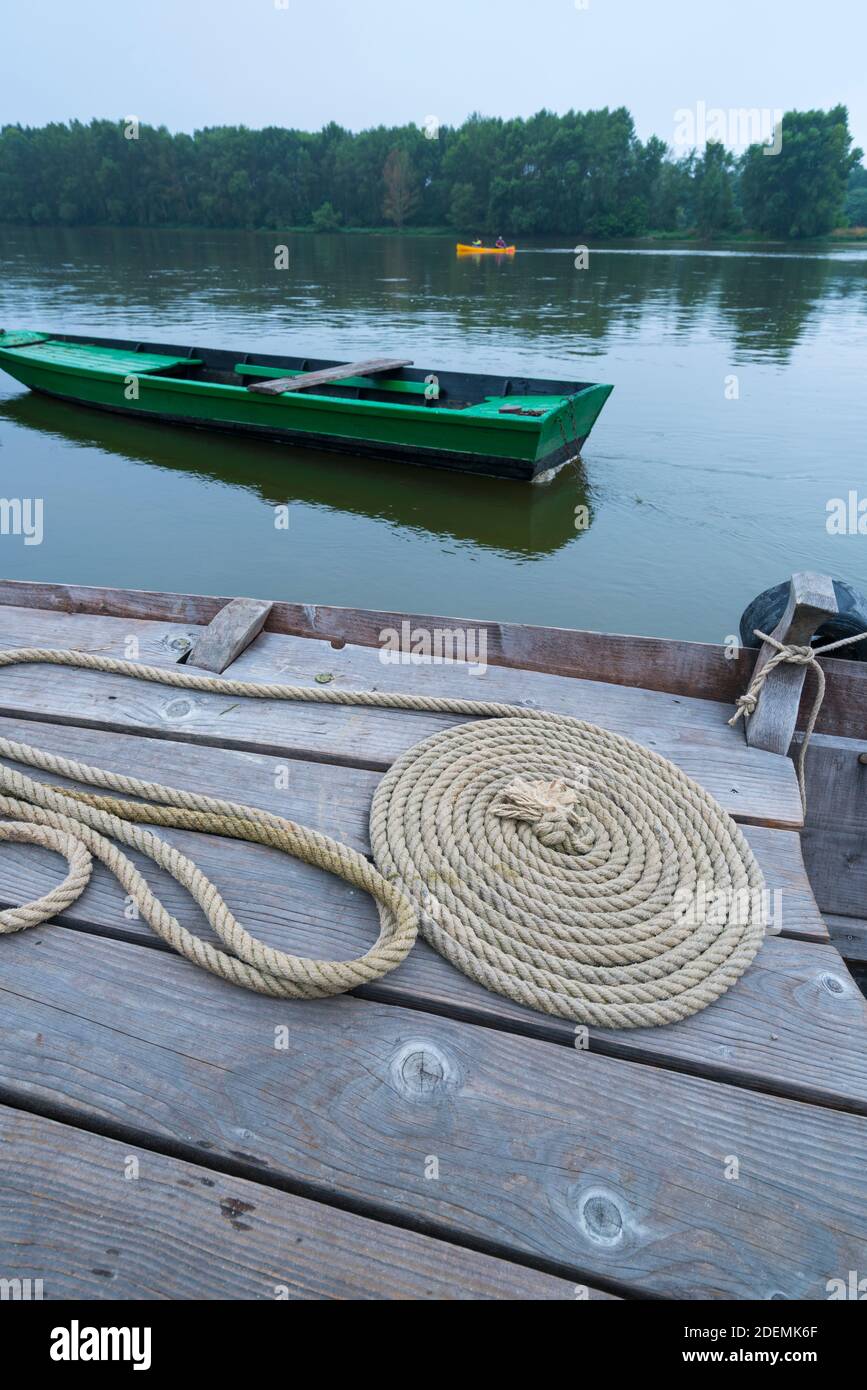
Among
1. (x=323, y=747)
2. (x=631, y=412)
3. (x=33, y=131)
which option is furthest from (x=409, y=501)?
(x=33, y=131)

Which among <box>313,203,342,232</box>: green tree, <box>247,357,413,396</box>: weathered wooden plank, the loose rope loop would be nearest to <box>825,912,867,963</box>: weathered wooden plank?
the loose rope loop

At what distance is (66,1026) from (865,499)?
9.00m

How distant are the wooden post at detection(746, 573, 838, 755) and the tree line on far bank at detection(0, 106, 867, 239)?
59.1 metres

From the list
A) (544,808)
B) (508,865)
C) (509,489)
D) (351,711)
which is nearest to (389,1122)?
(508,865)

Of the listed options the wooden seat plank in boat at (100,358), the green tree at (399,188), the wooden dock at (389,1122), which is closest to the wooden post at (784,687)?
the wooden dock at (389,1122)

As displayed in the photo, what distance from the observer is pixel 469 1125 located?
1.30m

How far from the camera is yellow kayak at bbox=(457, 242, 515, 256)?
119 ft

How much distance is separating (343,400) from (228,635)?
6.67m

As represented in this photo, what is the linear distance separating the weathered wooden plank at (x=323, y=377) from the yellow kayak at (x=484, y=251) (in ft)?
101

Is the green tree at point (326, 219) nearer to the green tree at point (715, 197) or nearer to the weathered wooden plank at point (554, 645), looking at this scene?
the green tree at point (715, 197)

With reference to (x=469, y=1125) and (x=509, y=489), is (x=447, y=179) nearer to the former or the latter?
(x=509, y=489)

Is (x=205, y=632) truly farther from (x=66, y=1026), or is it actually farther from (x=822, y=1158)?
(x=822, y=1158)

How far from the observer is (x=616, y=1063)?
4.60 ft

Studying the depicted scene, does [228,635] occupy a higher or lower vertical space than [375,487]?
lower
